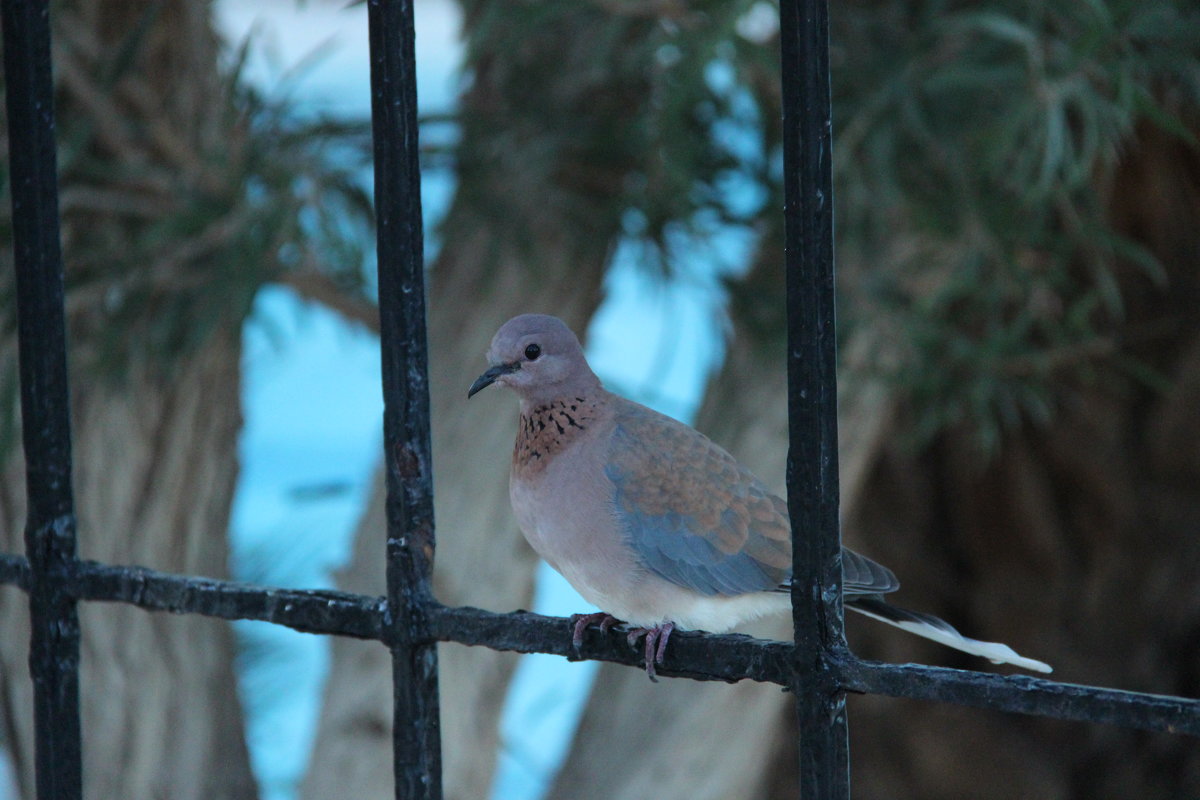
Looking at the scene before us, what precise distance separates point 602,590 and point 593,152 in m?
1.23

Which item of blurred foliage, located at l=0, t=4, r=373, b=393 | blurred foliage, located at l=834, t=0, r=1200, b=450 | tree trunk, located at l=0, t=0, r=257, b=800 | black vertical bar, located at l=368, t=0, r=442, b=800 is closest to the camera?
black vertical bar, located at l=368, t=0, r=442, b=800

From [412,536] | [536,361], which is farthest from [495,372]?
[412,536]

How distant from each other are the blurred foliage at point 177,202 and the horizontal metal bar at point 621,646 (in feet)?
2.78

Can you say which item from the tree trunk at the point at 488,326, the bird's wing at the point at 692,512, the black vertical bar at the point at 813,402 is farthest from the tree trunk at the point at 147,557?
the black vertical bar at the point at 813,402

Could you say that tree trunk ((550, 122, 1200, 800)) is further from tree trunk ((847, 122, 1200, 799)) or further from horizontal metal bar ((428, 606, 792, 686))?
horizontal metal bar ((428, 606, 792, 686))

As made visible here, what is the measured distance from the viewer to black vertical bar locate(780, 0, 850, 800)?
65 cm

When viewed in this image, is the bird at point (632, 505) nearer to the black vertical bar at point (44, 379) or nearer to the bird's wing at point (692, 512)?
the bird's wing at point (692, 512)

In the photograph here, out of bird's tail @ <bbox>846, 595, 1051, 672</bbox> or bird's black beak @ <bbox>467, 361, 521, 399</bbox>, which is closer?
bird's tail @ <bbox>846, 595, 1051, 672</bbox>

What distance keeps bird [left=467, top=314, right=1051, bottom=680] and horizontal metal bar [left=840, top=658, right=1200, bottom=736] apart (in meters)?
0.23

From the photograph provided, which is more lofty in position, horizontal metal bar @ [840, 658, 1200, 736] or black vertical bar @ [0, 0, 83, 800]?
black vertical bar @ [0, 0, 83, 800]

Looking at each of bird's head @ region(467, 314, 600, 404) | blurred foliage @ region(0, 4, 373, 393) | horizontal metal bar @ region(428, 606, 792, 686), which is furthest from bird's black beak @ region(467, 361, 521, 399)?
blurred foliage @ region(0, 4, 373, 393)

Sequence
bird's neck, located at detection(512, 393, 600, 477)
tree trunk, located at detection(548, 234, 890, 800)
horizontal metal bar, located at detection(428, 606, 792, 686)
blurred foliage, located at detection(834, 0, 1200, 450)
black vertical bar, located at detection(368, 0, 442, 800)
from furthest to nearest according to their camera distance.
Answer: tree trunk, located at detection(548, 234, 890, 800) < blurred foliage, located at detection(834, 0, 1200, 450) < bird's neck, located at detection(512, 393, 600, 477) < black vertical bar, located at detection(368, 0, 442, 800) < horizontal metal bar, located at detection(428, 606, 792, 686)

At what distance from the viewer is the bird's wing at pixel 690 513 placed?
2.93 ft

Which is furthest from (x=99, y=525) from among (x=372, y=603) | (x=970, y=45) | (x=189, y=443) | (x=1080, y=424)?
(x=1080, y=424)
